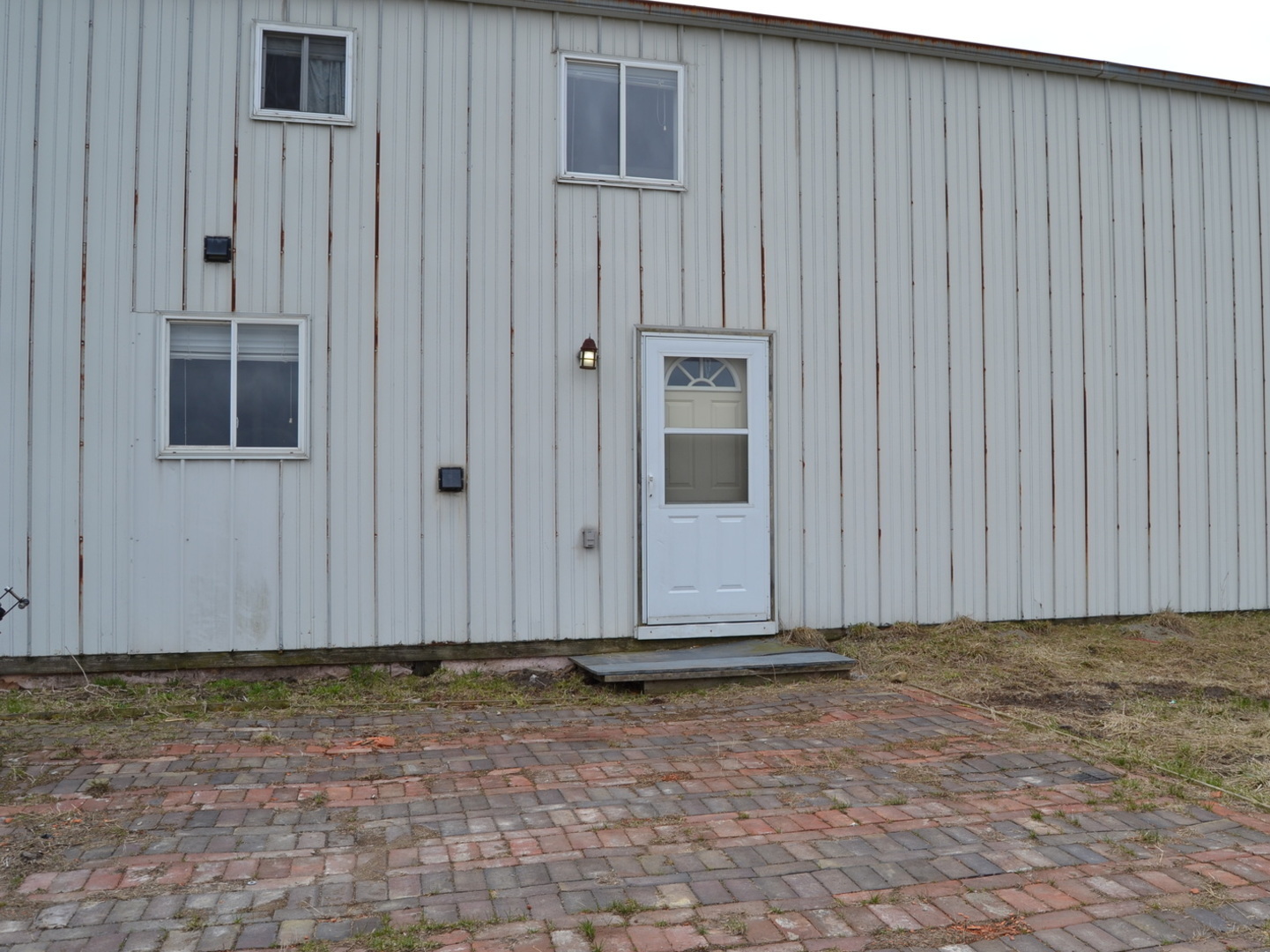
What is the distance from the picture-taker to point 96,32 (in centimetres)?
675

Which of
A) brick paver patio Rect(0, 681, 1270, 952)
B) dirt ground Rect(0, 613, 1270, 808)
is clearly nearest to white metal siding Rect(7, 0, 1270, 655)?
dirt ground Rect(0, 613, 1270, 808)

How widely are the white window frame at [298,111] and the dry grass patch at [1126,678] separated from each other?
5.07 metres

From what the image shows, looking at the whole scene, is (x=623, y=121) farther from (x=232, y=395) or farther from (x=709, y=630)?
(x=709, y=630)

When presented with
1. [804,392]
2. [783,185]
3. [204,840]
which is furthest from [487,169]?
[204,840]

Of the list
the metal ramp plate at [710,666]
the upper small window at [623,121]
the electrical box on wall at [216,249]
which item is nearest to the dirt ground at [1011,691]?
the metal ramp plate at [710,666]

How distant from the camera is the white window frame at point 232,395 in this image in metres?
6.74

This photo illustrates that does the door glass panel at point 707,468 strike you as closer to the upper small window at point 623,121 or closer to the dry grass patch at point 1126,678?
the dry grass patch at point 1126,678

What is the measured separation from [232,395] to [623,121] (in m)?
3.32

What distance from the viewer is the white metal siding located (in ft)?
22.0

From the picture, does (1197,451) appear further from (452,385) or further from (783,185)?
(452,385)

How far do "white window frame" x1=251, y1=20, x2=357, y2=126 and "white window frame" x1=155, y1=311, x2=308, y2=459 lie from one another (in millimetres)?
1331

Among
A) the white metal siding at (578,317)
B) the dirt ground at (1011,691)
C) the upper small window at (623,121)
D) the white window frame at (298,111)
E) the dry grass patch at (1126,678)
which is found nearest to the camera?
the dry grass patch at (1126,678)

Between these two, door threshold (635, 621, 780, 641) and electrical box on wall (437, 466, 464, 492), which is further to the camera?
door threshold (635, 621, 780, 641)

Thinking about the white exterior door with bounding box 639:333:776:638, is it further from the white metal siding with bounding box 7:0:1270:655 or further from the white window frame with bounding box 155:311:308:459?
the white window frame with bounding box 155:311:308:459
